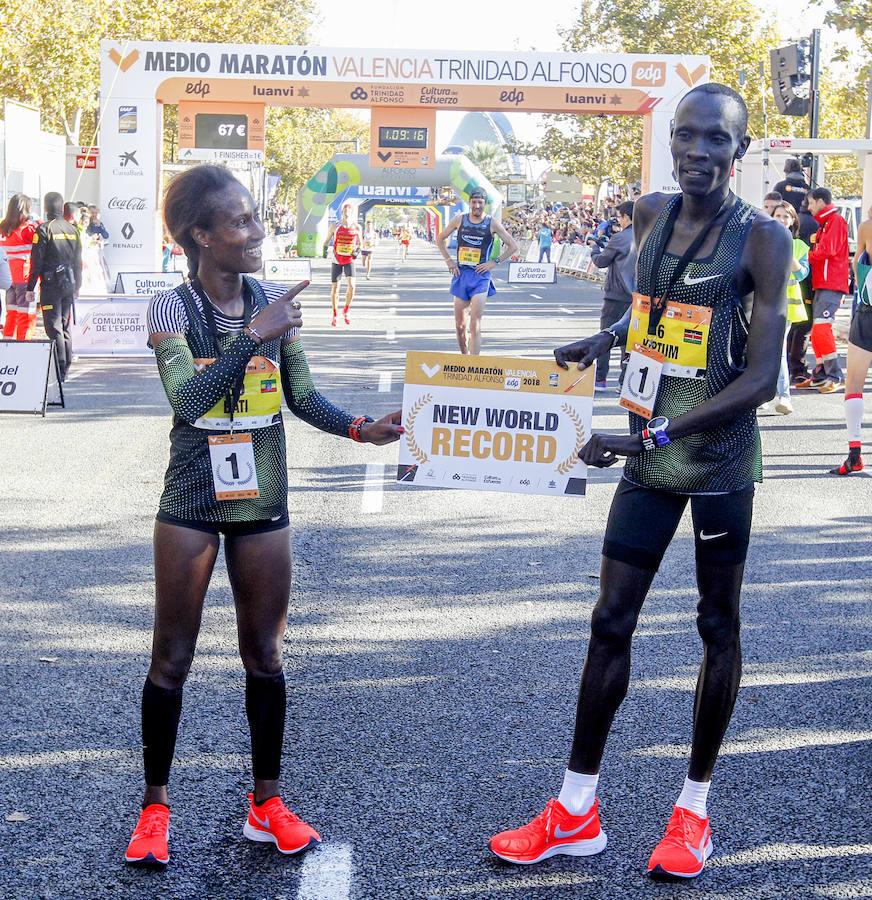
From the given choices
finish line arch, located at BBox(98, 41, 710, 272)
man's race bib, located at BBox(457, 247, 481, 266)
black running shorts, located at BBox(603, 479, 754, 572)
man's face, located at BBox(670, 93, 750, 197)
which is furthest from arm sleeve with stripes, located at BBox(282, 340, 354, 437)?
finish line arch, located at BBox(98, 41, 710, 272)

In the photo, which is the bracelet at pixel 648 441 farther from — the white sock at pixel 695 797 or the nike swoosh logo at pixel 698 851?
the nike swoosh logo at pixel 698 851

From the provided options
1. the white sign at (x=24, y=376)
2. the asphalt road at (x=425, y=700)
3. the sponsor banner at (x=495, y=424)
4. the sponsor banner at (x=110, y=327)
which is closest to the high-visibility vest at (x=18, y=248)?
the sponsor banner at (x=110, y=327)

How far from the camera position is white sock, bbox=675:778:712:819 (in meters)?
3.78

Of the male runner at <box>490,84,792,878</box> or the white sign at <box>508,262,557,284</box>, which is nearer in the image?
the male runner at <box>490,84,792,878</box>

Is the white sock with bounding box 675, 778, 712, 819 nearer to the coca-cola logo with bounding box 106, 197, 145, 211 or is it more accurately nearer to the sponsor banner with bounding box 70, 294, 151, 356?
the sponsor banner with bounding box 70, 294, 151, 356

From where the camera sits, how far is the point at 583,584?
22.3 ft

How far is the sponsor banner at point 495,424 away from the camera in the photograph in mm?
3957

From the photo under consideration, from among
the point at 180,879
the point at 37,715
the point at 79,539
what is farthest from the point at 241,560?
the point at 79,539

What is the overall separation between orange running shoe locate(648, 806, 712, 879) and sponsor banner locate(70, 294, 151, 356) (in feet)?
45.9

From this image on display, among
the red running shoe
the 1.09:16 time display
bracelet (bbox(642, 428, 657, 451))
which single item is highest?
the 1.09:16 time display

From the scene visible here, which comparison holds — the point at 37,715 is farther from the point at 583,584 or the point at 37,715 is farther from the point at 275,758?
the point at 583,584

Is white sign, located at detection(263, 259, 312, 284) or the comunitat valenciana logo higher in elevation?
the comunitat valenciana logo

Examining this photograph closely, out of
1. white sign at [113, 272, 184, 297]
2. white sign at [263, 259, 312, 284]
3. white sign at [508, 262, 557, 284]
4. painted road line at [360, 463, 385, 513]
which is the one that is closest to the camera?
painted road line at [360, 463, 385, 513]

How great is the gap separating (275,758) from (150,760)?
13.4 inches
